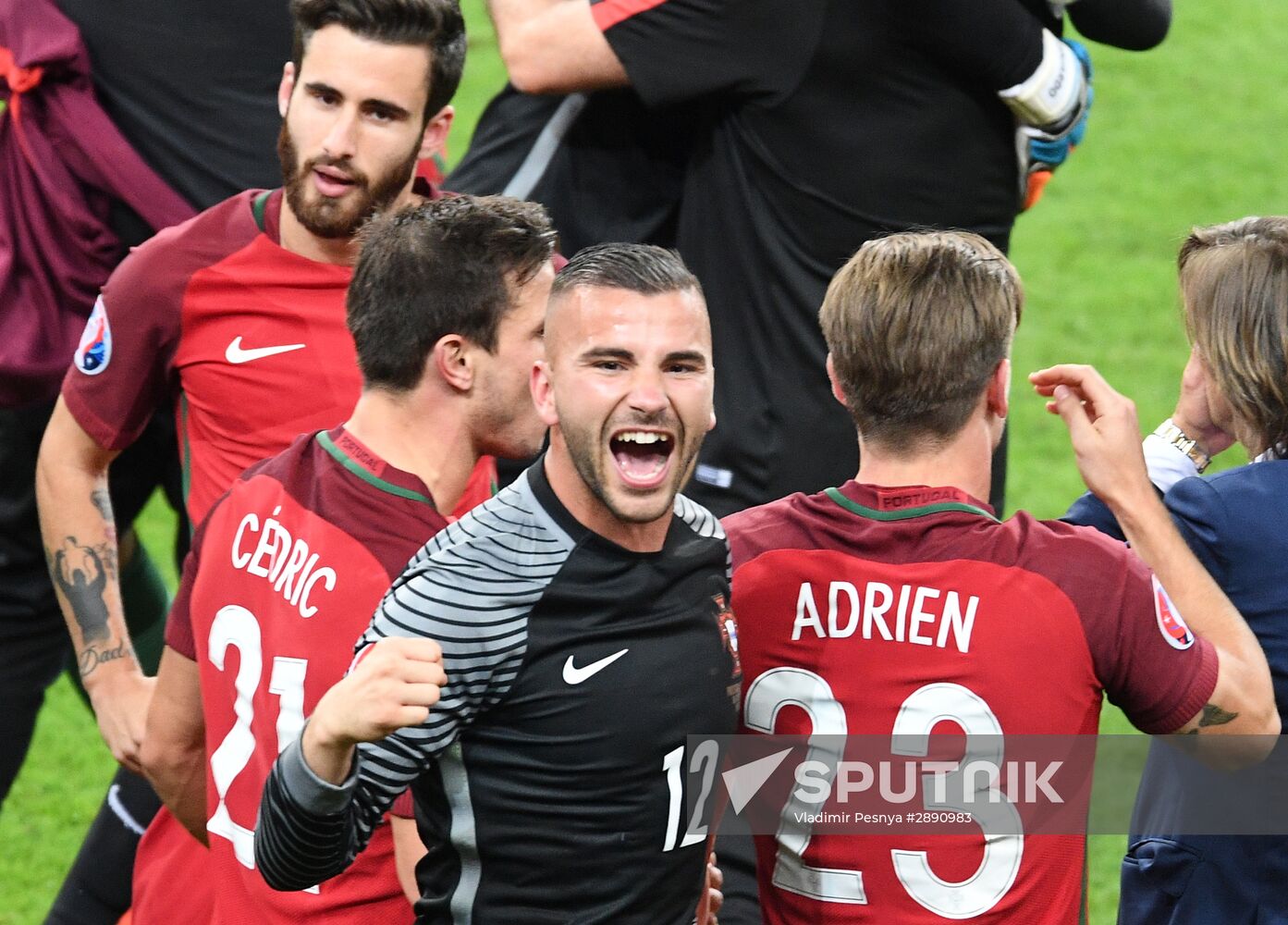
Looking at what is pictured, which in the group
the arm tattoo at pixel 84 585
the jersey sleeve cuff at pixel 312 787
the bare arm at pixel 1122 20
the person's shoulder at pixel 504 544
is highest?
the bare arm at pixel 1122 20

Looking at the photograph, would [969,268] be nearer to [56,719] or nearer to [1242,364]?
[1242,364]

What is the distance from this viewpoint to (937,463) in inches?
99.0

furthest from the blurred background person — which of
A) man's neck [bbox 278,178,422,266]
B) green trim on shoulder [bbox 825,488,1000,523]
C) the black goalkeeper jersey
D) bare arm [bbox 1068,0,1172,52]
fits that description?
green trim on shoulder [bbox 825,488,1000,523]

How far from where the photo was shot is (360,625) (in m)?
2.49

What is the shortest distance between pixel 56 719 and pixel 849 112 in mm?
3065

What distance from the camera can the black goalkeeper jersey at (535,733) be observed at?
85.4 inches

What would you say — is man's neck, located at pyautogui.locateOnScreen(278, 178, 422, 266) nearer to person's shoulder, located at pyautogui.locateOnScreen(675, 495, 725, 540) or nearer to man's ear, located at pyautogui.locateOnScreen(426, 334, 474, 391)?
man's ear, located at pyautogui.locateOnScreen(426, 334, 474, 391)

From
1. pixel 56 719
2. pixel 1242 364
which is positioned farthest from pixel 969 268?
pixel 56 719

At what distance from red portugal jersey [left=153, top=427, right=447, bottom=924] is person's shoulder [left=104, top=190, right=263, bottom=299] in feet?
Answer: 2.04

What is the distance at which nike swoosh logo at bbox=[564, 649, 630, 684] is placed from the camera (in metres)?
2.21

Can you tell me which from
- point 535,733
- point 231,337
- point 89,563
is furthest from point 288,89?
point 535,733

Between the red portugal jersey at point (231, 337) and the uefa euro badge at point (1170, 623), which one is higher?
the uefa euro badge at point (1170, 623)

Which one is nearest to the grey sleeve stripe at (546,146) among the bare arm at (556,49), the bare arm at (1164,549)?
the bare arm at (556,49)

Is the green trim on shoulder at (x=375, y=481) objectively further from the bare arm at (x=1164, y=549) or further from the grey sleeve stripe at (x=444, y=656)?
the bare arm at (x=1164, y=549)
